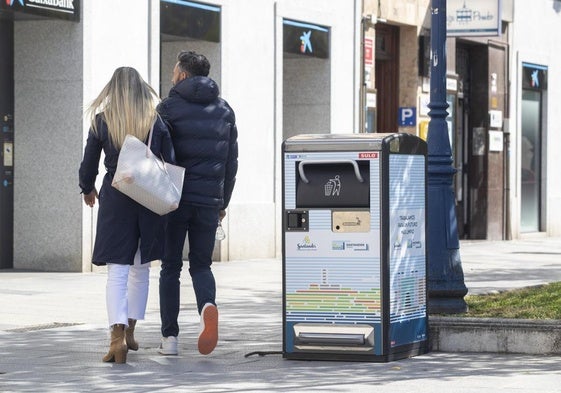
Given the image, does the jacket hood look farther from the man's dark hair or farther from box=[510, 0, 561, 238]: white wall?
box=[510, 0, 561, 238]: white wall

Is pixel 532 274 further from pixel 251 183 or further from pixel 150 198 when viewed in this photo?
pixel 150 198

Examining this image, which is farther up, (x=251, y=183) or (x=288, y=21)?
(x=288, y=21)

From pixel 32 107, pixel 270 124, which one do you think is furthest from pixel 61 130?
pixel 270 124

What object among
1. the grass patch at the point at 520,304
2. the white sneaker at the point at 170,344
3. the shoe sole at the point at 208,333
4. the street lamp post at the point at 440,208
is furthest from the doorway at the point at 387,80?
the shoe sole at the point at 208,333

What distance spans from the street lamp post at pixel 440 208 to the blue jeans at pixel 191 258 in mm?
1962

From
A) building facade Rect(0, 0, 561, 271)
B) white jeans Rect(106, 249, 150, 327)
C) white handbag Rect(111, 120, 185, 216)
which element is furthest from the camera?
building facade Rect(0, 0, 561, 271)

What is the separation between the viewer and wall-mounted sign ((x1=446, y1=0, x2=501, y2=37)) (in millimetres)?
24078

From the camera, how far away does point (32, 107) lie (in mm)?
18031

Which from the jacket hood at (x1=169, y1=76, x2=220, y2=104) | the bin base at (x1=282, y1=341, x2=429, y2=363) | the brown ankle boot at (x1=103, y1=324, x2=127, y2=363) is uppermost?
the jacket hood at (x1=169, y1=76, x2=220, y2=104)

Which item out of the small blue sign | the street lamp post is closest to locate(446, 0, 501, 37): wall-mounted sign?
the small blue sign

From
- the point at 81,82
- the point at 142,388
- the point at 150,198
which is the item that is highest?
the point at 81,82

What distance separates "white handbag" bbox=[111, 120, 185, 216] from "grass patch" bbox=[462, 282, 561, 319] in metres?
2.52

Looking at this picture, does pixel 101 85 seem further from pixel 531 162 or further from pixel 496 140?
pixel 531 162

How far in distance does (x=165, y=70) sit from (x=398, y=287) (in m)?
11.4
